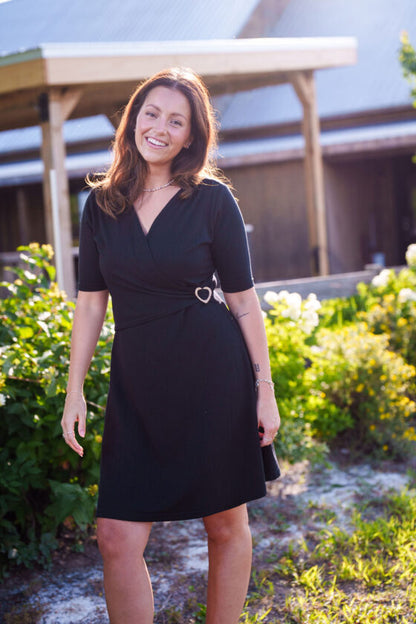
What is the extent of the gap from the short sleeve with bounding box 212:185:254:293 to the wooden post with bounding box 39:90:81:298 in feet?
13.8

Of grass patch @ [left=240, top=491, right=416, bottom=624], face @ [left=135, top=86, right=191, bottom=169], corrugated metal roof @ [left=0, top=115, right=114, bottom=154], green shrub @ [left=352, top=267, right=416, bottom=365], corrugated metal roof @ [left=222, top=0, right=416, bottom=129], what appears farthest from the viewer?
corrugated metal roof @ [left=0, top=115, right=114, bottom=154]

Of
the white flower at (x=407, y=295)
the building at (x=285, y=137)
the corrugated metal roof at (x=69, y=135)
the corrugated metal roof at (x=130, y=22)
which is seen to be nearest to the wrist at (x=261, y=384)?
the white flower at (x=407, y=295)

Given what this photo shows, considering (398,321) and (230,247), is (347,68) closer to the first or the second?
(398,321)

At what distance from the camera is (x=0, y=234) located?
15.1m

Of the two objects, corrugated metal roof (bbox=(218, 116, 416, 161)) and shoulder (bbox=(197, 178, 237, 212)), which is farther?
corrugated metal roof (bbox=(218, 116, 416, 161))

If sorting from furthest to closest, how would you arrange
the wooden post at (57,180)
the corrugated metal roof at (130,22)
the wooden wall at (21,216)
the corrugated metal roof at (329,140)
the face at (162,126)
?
1. the wooden wall at (21,216)
2. the corrugated metal roof at (130,22)
3. the corrugated metal roof at (329,140)
4. the wooden post at (57,180)
5. the face at (162,126)

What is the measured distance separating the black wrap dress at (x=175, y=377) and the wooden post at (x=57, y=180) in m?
4.20

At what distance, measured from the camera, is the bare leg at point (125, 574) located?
2.12m

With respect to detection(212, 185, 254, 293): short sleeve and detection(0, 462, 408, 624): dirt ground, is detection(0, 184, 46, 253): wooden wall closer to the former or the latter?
detection(0, 462, 408, 624): dirt ground

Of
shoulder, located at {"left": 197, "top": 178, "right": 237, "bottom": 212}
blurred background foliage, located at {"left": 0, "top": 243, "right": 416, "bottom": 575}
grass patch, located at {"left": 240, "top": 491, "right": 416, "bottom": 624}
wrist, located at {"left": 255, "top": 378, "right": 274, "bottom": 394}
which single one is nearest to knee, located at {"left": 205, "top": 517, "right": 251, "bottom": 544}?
wrist, located at {"left": 255, "top": 378, "right": 274, "bottom": 394}

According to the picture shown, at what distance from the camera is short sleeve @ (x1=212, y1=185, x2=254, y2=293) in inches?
90.1

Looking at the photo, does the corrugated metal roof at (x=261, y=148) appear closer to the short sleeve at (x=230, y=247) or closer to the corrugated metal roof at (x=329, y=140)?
the corrugated metal roof at (x=329, y=140)

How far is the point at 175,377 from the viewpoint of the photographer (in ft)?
7.32

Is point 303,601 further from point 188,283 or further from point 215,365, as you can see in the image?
point 188,283
